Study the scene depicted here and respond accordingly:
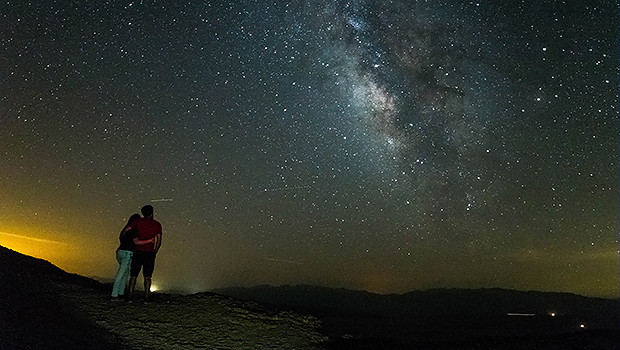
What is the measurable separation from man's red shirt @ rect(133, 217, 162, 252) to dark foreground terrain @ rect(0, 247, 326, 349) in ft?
4.74

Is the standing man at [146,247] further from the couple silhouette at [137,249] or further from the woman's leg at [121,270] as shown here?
the woman's leg at [121,270]

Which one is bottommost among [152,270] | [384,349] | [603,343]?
[384,349]

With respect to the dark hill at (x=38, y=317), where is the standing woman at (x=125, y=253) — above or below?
above

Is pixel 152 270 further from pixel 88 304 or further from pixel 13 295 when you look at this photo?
pixel 13 295

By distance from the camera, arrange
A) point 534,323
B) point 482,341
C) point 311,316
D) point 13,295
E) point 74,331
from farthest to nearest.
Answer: point 534,323
point 311,316
point 482,341
point 13,295
point 74,331

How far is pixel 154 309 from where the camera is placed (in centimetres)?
1068

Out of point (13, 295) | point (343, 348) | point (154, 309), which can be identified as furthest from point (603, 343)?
point (13, 295)

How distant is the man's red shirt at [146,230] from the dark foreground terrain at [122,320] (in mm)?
1444

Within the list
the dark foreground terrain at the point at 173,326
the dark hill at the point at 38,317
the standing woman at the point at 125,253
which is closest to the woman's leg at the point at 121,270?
the standing woman at the point at 125,253

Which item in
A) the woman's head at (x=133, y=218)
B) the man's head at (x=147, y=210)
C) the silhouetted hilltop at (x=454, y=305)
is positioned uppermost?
the man's head at (x=147, y=210)

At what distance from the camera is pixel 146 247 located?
10883mm

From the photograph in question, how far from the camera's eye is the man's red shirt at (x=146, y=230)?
10797 mm

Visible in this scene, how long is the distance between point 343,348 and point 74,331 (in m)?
5.69

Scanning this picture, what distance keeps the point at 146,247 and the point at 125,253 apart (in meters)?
0.57
